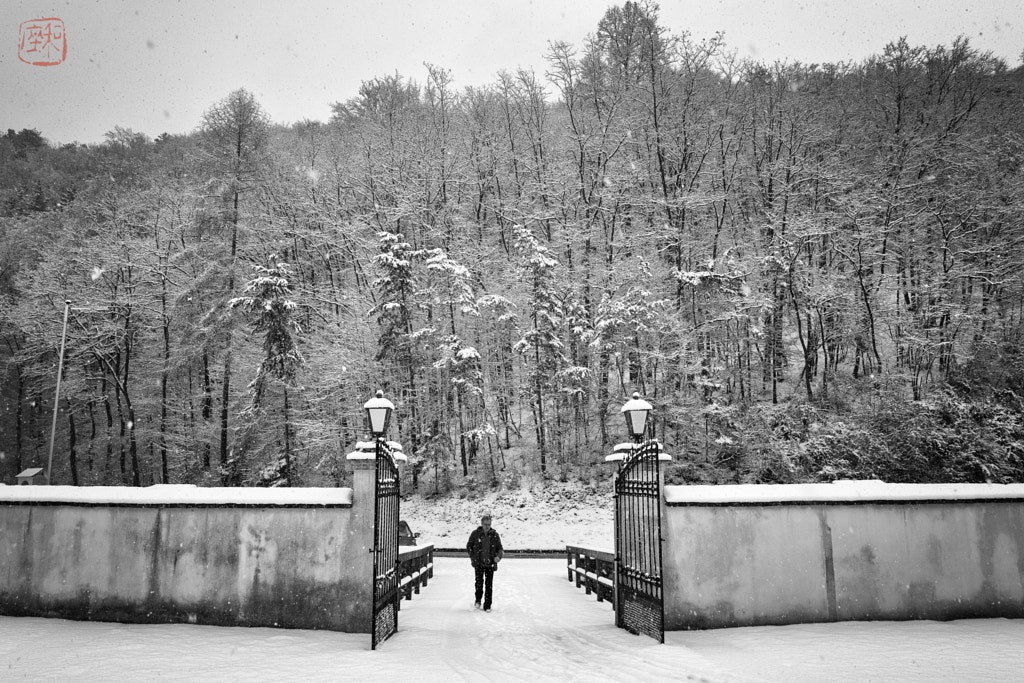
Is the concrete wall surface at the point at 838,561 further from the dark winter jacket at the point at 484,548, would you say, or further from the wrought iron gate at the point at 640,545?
the dark winter jacket at the point at 484,548

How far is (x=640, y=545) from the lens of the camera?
8.55m

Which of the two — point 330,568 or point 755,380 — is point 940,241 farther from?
point 330,568

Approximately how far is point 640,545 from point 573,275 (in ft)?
65.5

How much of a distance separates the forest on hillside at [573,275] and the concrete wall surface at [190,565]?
53.5 ft

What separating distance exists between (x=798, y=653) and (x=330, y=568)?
618 centimetres

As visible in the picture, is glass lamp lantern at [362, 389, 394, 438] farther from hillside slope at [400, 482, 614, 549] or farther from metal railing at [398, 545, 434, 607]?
hillside slope at [400, 482, 614, 549]

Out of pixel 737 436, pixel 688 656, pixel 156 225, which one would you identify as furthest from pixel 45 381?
pixel 688 656

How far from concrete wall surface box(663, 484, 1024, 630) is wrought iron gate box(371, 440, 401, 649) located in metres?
3.96

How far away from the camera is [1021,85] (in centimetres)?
2984

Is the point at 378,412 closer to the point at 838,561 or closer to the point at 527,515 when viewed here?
the point at 838,561

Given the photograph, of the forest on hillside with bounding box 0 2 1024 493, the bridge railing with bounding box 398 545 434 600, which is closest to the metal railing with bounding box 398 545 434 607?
the bridge railing with bounding box 398 545 434 600

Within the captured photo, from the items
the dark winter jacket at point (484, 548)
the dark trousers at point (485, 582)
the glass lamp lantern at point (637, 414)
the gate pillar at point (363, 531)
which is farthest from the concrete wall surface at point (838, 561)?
the gate pillar at point (363, 531)

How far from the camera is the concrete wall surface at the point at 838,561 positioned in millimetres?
8414

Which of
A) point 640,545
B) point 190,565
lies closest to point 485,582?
point 640,545
